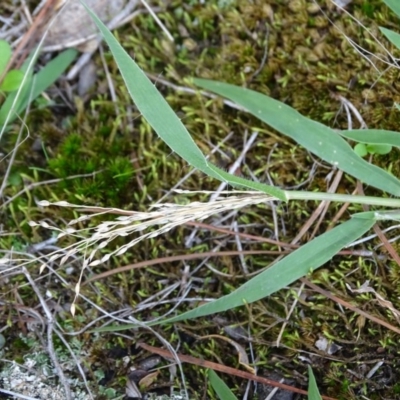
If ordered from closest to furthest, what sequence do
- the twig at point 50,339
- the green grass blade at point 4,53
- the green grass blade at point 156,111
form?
1. the green grass blade at point 156,111
2. the twig at point 50,339
3. the green grass blade at point 4,53

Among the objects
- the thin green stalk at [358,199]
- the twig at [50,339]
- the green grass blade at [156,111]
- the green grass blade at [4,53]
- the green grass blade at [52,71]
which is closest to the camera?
the green grass blade at [156,111]

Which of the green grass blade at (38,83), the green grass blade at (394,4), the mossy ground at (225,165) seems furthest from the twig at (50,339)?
the green grass blade at (394,4)

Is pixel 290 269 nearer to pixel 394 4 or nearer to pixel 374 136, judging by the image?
pixel 374 136

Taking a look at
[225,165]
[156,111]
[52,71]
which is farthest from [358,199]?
[52,71]

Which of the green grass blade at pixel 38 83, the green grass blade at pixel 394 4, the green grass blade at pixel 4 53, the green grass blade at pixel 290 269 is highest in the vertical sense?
the green grass blade at pixel 4 53

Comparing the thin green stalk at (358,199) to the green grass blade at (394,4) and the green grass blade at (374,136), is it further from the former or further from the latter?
the green grass blade at (394,4)

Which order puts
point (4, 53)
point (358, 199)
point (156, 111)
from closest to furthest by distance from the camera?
Answer: point (156, 111) < point (358, 199) < point (4, 53)
